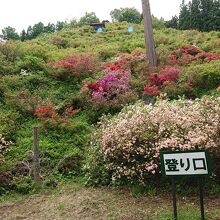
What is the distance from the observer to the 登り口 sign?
4574mm

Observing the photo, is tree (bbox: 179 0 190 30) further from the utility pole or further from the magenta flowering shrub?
the magenta flowering shrub

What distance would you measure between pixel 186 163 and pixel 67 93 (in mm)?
8891

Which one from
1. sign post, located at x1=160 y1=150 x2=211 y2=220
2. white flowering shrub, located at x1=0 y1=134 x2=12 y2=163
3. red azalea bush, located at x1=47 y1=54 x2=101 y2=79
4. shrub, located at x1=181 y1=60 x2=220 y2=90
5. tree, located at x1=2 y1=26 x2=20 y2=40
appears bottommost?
sign post, located at x1=160 y1=150 x2=211 y2=220

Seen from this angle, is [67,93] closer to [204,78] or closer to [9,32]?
[204,78]

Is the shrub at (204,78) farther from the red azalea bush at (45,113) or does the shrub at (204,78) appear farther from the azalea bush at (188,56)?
the red azalea bush at (45,113)

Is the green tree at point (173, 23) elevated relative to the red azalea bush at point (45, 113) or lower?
elevated

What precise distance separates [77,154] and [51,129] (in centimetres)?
168

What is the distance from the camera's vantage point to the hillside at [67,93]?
28.1ft

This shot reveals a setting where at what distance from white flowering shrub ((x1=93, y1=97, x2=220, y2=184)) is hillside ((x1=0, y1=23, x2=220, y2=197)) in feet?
4.67

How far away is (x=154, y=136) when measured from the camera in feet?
21.6

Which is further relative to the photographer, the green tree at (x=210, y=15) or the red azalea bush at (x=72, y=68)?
the green tree at (x=210, y=15)

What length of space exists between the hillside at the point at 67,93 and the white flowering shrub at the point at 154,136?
1.42 meters

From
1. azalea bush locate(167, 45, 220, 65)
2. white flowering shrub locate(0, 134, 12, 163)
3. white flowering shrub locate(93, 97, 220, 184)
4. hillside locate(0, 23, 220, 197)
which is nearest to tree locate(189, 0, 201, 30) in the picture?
hillside locate(0, 23, 220, 197)

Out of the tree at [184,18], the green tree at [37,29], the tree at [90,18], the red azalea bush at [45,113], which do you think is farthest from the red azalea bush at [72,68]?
the tree at [90,18]
